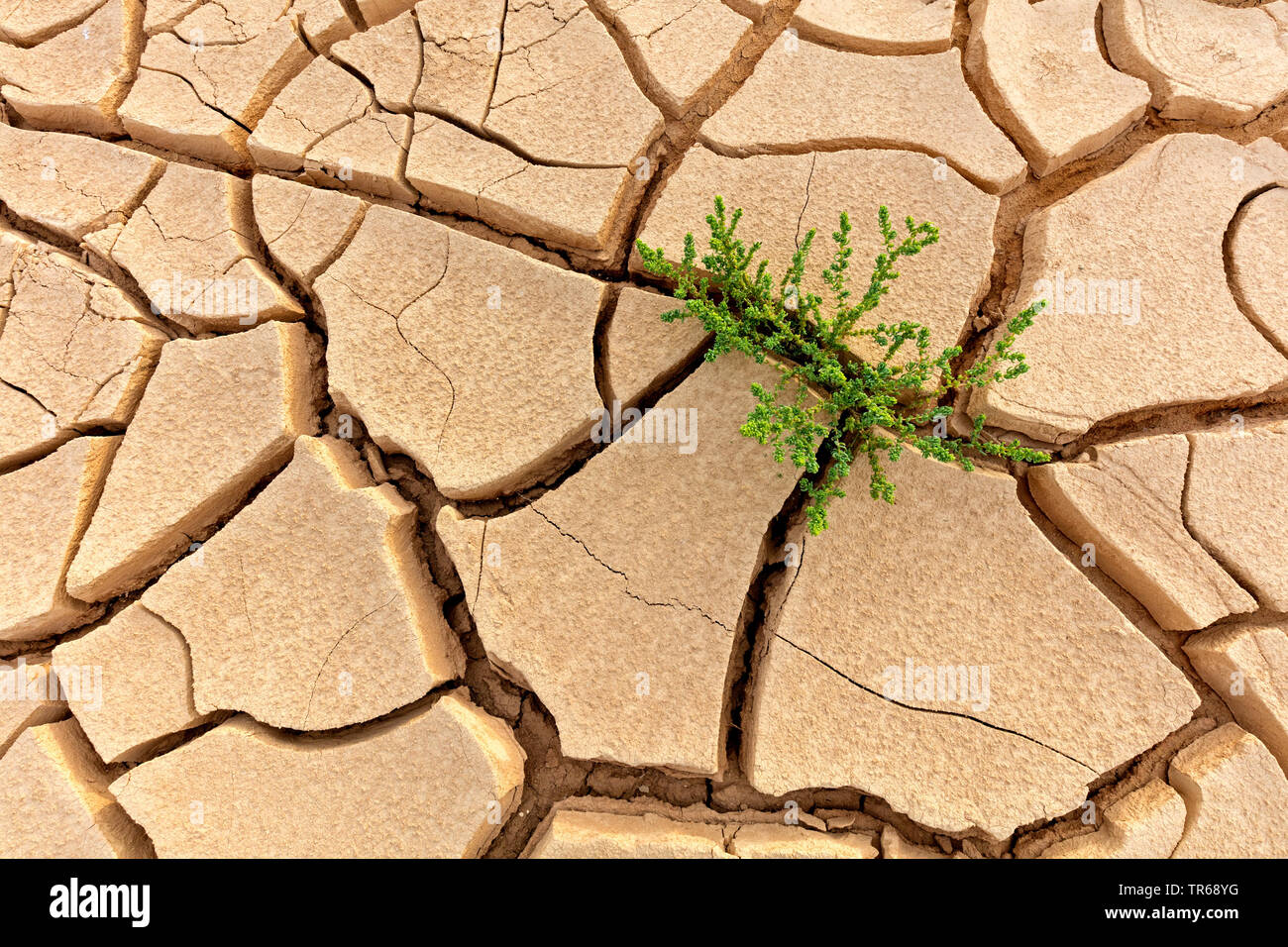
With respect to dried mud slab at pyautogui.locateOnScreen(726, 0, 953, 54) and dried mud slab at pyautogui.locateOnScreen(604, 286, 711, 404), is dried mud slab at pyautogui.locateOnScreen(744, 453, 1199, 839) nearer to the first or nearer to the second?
dried mud slab at pyautogui.locateOnScreen(604, 286, 711, 404)

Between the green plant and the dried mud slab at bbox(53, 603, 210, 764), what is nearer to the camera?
the green plant

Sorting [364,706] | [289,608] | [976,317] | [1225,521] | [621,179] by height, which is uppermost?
[621,179]

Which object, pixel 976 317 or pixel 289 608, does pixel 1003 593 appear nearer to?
pixel 976 317

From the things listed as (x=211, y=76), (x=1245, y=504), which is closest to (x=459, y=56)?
(x=211, y=76)

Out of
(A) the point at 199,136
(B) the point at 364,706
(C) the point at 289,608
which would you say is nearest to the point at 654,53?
(A) the point at 199,136

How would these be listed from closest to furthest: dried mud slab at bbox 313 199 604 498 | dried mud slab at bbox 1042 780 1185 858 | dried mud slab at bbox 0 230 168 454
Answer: dried mud slab at bbox 1042 780 1185 858
dried mud slab at bbox 313 199 604 498
dried mud slab at bbox 0 230 168 454

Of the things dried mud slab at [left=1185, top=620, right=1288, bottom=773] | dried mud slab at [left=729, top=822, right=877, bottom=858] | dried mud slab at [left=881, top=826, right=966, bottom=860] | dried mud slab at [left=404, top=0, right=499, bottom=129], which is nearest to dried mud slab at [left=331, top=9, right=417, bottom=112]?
dried mud slab at [left=404, top=0, right=499, bottom=129]
